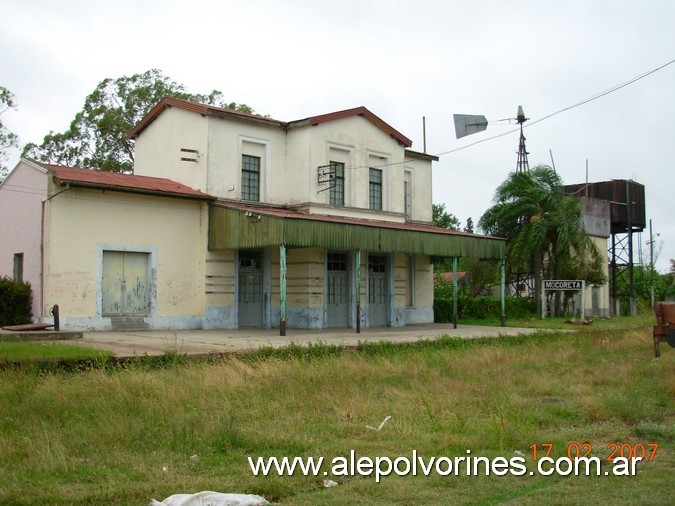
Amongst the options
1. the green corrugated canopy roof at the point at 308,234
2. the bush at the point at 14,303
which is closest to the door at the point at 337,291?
the green corrugated canopy roof at the point at 308,234

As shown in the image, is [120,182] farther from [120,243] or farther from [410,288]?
[410,288]

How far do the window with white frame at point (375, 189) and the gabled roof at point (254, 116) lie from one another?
1.68 m

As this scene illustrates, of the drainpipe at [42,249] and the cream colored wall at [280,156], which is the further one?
the cream colored wall at [280,156]

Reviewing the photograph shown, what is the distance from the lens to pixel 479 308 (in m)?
31.8

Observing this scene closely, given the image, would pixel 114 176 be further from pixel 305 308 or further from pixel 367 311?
pixel 367 311

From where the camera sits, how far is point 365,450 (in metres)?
6.98

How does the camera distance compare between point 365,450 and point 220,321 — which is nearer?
point 365,450

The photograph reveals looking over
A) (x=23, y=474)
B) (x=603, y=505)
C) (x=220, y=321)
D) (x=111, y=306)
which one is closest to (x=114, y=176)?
(x=111, y=306)

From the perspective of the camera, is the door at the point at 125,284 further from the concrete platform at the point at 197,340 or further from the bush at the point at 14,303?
the bush at the point at 14,303

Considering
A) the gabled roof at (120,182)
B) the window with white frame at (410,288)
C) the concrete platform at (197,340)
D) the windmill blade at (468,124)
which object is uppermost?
the windmill blade at (468,124)

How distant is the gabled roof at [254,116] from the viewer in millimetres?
22938

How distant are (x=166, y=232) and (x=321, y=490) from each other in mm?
16931

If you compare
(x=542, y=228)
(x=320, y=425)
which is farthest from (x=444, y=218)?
(x=320, y=425)

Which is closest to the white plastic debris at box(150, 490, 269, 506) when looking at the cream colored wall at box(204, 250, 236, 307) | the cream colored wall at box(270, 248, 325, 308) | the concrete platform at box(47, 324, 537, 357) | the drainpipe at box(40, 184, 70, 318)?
the concrete platform at box(47, 324, 537, 357)
